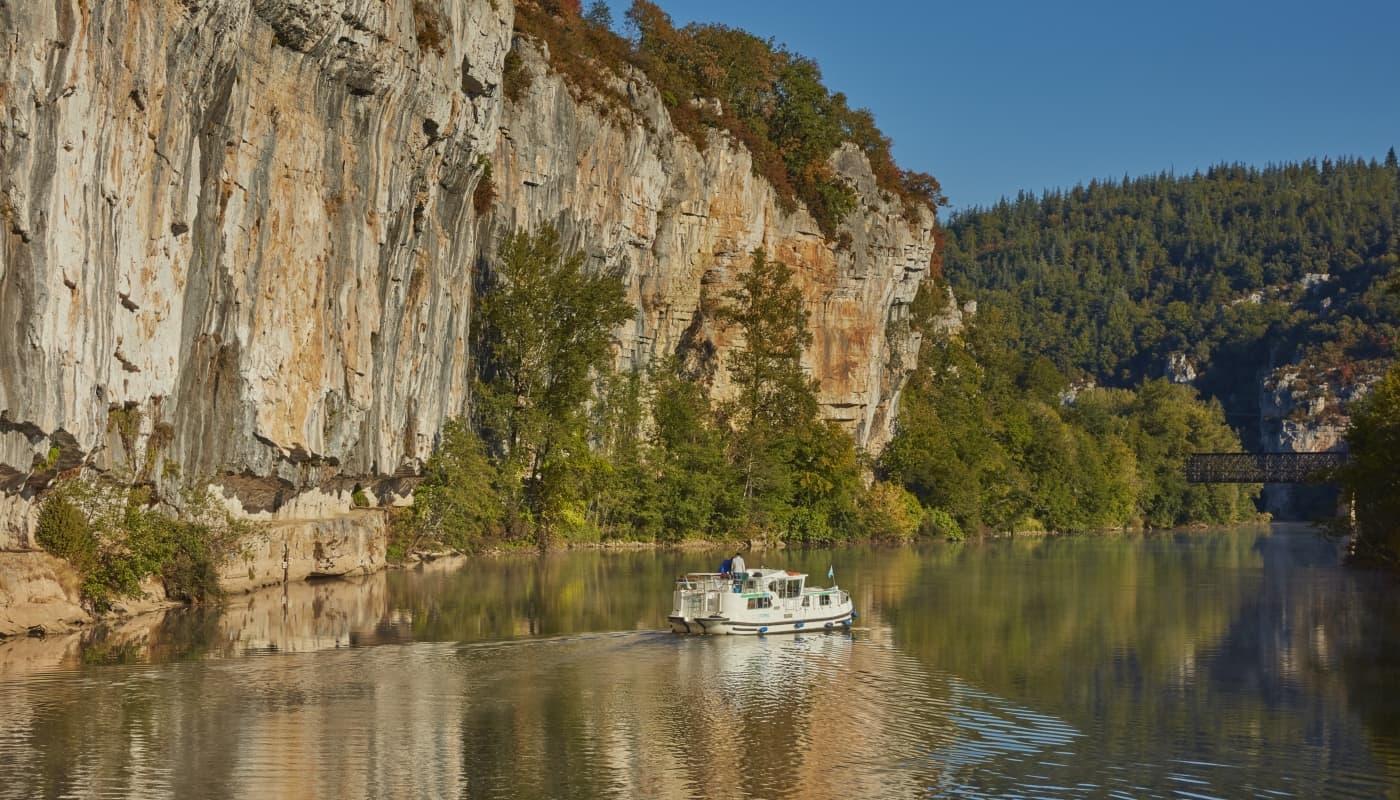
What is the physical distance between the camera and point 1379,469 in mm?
64375

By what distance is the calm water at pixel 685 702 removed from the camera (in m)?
25.2

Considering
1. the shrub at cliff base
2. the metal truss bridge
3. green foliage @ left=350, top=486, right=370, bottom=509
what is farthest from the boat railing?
the metal truss bridge

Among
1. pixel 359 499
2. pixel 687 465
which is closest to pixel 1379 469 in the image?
pixel 687 465

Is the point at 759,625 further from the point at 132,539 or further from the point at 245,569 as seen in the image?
the point at 132,539

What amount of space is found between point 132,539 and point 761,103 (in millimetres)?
73995

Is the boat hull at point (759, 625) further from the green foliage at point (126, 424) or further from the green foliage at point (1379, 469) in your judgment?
the green foliage at point (1379, 469)

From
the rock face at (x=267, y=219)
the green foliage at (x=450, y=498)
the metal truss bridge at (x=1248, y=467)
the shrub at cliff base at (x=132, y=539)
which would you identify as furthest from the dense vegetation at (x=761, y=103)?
the shrub at cliff base at (x=132, y=539)

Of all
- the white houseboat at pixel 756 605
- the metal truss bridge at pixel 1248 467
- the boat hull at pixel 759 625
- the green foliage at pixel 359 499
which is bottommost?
the boat hull at pixel 759 625

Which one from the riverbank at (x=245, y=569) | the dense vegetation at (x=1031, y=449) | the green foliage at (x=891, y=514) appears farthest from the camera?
the dense vegetation at (x=1031, y=449)

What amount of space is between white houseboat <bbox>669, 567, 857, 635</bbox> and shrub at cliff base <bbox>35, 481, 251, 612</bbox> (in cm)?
1351

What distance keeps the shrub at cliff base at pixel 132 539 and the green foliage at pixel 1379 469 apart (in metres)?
43.1

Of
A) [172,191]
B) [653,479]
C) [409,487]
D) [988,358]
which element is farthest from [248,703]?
[988,358]

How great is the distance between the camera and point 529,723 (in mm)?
29781

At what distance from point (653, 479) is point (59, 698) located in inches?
2255
